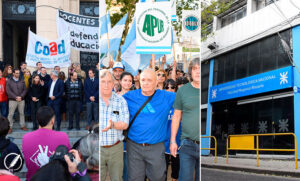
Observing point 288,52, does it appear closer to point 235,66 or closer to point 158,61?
point 235,66

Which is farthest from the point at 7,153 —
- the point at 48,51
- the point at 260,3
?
the point at 260,3

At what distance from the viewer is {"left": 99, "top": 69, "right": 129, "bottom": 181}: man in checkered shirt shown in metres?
2.91

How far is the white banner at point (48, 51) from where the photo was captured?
9648 mm

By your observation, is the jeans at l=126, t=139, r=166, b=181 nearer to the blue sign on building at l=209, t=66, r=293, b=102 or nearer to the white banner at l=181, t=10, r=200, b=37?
Result: the white banner at l=181, t=10, r=200, b=37

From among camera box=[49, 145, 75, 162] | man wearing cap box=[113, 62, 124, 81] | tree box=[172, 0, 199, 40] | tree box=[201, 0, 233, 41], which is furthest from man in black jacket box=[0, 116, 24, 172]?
tree box=[201, 0, 233, 41]

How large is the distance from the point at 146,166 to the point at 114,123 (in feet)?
1.95

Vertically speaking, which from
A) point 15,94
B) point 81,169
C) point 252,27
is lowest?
point 81,169

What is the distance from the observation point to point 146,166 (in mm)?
3250

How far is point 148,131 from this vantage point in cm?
321

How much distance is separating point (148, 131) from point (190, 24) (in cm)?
103

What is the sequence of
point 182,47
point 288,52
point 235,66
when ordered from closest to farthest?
point 182,47 < point 288,52 < point 235,66

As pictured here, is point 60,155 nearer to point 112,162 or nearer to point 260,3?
point 112,162

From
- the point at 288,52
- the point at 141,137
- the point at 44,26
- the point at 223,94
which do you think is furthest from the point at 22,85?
the point at 223,94

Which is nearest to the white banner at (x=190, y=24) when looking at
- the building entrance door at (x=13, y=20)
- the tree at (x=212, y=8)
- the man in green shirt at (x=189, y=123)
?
the man in green shirt at (x=189, y=123)
